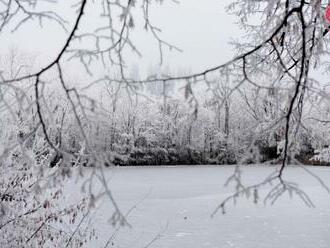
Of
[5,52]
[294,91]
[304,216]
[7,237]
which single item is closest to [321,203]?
[304,216]

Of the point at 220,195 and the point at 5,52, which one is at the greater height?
the point at 5,52

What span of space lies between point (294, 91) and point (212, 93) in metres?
0.22

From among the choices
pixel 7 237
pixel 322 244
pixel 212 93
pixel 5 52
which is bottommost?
pixel 322 244

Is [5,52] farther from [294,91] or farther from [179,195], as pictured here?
[294,91]

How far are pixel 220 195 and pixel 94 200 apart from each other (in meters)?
15.1

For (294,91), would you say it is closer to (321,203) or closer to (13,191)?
(13,191)

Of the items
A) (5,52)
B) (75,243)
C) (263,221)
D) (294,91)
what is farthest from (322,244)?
(5,52)

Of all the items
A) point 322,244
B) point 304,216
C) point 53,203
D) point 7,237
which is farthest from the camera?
point 304,216

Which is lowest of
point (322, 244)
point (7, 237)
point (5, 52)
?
point (322, 244)

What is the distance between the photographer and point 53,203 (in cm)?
504

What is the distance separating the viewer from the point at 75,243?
17.5ft

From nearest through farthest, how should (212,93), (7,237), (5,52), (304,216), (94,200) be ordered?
(94,200), (212,93), (7,237), (304,216), (5,52)

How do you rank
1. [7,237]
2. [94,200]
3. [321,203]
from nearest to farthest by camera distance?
[94,200]
[7,237]
[321,203]

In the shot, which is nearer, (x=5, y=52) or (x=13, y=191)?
(x=13, y=191)
